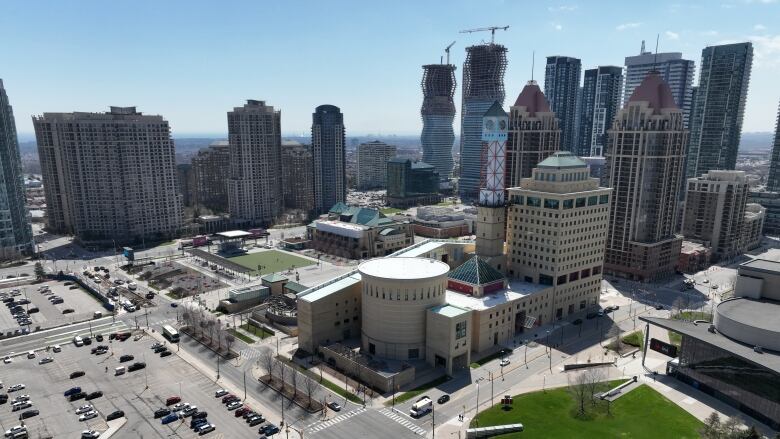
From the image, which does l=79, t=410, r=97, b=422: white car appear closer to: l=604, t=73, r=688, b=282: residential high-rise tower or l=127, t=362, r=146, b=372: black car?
l=127, t=362, r=146, b=372: black car

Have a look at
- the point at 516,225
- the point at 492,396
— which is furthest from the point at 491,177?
the point at 492,396

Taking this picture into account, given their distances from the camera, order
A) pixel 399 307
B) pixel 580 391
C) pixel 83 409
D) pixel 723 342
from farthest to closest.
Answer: pixel 399 307
pixel 723 342
pixel 580 391
pixel 83 409

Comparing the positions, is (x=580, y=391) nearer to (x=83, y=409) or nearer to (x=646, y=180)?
(x=83, y=409)

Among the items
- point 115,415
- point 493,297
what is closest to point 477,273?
point 493,297

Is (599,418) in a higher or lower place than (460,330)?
lower

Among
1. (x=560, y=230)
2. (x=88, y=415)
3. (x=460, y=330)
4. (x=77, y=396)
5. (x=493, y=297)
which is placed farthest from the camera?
(x=560, y=230)

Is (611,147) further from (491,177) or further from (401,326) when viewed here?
(401,326)

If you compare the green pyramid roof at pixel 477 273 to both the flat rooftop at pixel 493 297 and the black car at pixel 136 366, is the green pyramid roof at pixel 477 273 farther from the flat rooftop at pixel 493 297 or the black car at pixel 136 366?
the black car at pixel 136 366

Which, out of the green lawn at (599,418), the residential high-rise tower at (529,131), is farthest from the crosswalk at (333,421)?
the residential high-rise tower at (529,131)
